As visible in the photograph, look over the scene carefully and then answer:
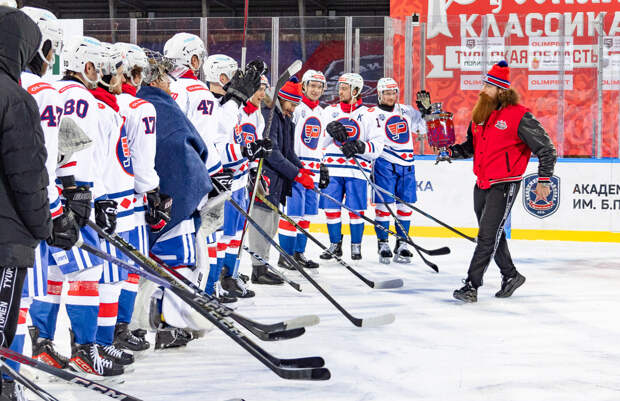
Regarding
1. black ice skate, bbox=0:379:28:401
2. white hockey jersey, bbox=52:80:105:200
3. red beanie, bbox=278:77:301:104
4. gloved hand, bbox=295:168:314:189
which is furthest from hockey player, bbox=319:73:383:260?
black ice skate, bbox=0:379:28:401

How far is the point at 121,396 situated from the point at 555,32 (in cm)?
710

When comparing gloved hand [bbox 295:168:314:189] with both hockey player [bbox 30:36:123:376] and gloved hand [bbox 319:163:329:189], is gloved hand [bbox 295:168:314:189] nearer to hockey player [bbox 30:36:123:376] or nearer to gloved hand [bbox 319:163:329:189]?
gloved hand [bbox 319:163:329:189]

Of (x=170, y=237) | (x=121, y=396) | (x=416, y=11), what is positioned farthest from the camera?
(x=416, y=11)

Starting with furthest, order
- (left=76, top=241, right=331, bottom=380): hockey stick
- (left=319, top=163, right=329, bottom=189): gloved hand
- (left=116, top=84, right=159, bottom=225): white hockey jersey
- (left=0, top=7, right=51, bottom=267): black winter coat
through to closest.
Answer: (left=319, top=163, right=329, bottom=189): gloved hand, (left=116, top=84, right=159, bottom=225): white hockey jersey, (left=76, top=241, right=331, bottom=380): hockey stick, (left=0, top=7, right=51, bottom=267): black winter coat

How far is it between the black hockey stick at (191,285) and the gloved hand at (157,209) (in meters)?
0.14

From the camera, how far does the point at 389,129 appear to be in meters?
6.06

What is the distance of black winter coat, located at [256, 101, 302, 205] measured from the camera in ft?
16.3

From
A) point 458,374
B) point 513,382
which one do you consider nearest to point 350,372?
point 458,374

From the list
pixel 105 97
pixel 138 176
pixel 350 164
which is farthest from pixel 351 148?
pixel 105 97

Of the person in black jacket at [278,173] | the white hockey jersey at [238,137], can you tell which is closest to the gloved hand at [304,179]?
the person in black jacket at [278,173]

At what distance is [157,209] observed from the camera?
117 inches

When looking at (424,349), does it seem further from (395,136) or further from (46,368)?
(395,136)

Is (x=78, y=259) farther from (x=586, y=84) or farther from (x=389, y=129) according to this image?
(x=586, y=84)

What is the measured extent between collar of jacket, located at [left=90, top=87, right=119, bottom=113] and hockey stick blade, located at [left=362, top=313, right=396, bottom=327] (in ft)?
5.31
